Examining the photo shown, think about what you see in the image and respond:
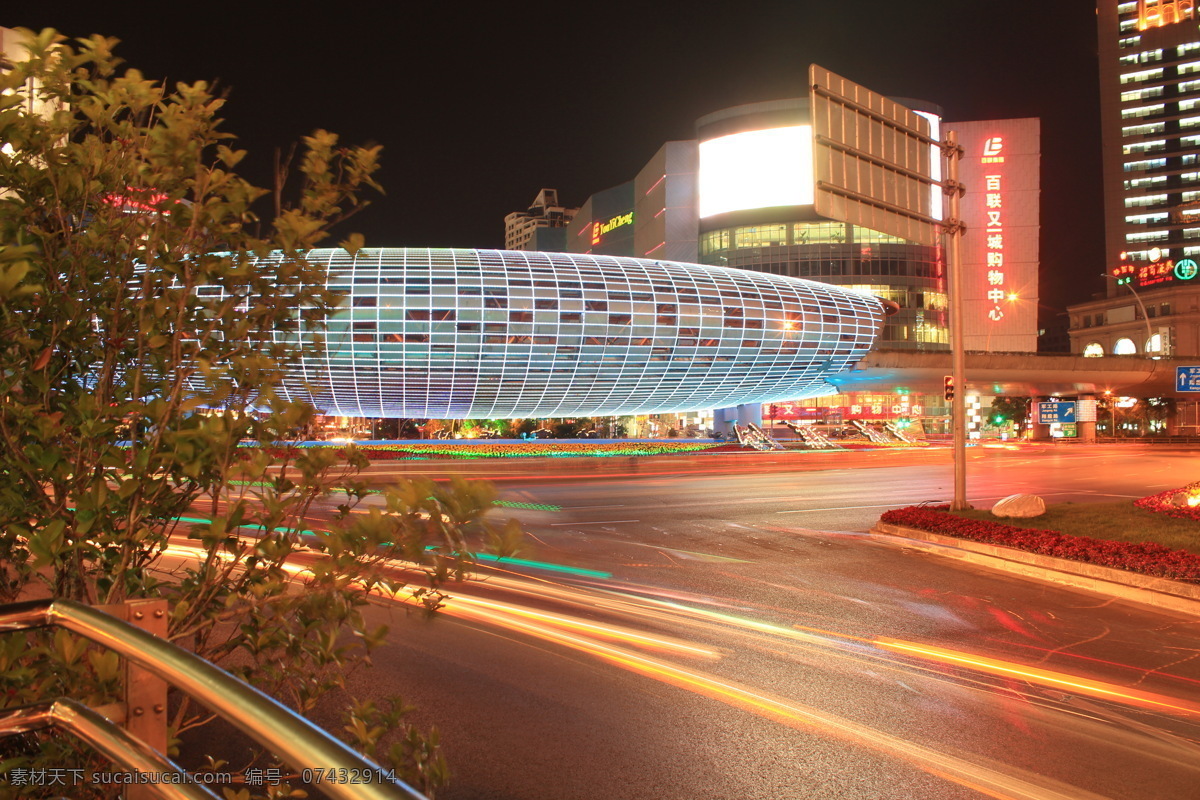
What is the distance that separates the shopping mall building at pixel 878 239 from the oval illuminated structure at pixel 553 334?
36310 mm

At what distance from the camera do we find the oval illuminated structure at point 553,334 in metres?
39.7

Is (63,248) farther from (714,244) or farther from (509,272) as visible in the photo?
(714,244)

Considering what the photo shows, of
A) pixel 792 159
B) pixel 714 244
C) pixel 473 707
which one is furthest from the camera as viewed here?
pixel 714 244

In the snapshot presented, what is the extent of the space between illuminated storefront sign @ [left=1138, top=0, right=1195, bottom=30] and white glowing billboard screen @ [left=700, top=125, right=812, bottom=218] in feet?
277

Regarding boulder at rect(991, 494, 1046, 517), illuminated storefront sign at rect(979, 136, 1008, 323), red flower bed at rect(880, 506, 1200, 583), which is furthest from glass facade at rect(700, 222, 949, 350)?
red flower bed at rect(880, 506, 1200, 583)

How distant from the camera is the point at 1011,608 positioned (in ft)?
31.5

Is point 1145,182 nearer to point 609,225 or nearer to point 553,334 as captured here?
point 609,225

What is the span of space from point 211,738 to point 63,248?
4005 millimetres

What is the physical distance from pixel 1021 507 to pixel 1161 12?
15596 centimetres

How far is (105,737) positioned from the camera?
5.79ft

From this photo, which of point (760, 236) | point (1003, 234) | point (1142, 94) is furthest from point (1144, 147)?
point (760, 236)

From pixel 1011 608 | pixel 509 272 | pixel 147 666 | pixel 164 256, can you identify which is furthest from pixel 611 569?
pixel 509 272

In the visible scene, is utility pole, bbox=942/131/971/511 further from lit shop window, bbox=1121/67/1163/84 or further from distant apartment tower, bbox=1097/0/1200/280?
lit shop window, bbox=1121/67/1163/84

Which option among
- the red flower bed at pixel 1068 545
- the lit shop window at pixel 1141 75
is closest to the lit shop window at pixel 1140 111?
the lit shop window at pixel 1141 75
